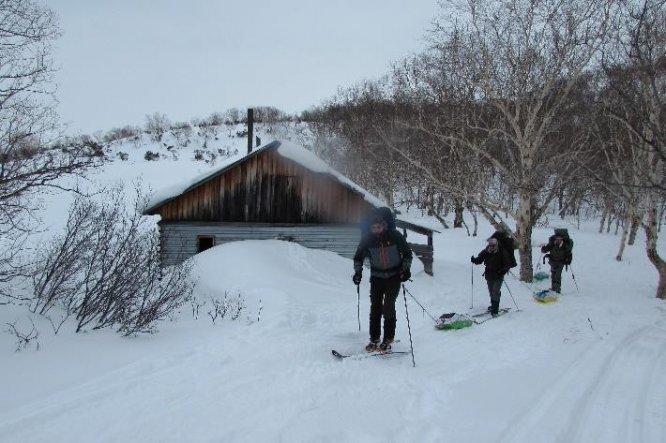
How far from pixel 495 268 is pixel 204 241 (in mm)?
11353

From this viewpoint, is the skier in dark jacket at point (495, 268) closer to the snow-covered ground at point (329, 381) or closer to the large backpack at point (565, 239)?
the snow-covered ground at point (329, 381)

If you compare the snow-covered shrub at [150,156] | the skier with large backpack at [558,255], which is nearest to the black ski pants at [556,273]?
the skier with large backpack at [558,255]

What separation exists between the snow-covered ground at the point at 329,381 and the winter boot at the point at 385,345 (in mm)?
217

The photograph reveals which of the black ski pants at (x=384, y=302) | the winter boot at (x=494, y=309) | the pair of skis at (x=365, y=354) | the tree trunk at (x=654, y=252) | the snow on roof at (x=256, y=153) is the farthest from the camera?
the snow on roof at (x=256, y=153)

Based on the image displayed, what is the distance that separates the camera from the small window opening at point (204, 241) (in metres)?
16.7

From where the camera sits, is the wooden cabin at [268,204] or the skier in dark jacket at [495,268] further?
the wooden cabin at [268,204]

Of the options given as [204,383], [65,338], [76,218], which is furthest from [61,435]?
→ [76,218]

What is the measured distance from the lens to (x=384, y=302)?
6.14 metres

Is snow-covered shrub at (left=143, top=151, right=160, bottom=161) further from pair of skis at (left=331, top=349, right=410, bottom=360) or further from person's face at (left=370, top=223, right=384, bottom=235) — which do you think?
pair of skis at (left=331, top=349, right=410, bottom=360)

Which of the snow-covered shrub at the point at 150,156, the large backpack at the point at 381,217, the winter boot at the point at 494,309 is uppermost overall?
the snow-covered shrub at the point at 150,156

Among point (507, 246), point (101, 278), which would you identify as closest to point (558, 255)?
point (507, 246)

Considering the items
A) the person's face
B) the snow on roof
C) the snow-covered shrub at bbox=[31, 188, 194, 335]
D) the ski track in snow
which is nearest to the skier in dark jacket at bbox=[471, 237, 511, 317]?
the ski track in snow

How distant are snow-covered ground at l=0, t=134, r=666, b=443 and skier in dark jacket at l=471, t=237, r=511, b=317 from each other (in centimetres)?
67

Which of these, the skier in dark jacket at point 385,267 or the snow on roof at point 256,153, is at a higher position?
the snow on roof at point 256,153
